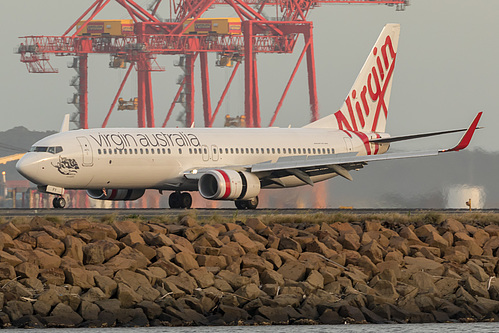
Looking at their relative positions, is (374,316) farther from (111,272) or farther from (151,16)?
(151,16)

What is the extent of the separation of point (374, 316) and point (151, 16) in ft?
301

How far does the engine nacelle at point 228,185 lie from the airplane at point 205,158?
34 mm

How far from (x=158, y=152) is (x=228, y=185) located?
9.47ft

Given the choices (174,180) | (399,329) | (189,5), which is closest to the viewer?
(399,329)

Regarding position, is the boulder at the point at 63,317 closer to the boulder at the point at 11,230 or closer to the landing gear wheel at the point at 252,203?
the boulder at the point at 11,230

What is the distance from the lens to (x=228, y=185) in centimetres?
3712

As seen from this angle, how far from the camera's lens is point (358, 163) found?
39.8 metres

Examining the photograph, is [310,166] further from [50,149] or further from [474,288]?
[474,288]

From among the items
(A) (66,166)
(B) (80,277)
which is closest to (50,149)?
(A) (66,166)

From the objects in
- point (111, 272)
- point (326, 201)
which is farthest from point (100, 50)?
point (111, 272)

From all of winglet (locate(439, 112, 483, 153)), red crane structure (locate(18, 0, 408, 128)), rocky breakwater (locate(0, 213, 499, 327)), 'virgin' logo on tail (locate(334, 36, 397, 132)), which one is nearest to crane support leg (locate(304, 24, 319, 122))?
red crane structure (locate(18, 0, 408, 128))

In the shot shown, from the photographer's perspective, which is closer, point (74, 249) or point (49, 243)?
point (74, 249)

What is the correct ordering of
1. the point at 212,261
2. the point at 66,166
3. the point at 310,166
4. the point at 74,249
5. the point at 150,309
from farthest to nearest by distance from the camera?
1. the point at 310,166
2. the point at 66,166
3. the point at 212,261
4. the point at 74,249
5. the point at 150,309

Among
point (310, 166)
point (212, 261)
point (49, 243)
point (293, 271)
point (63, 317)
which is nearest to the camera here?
point (63, 317)
